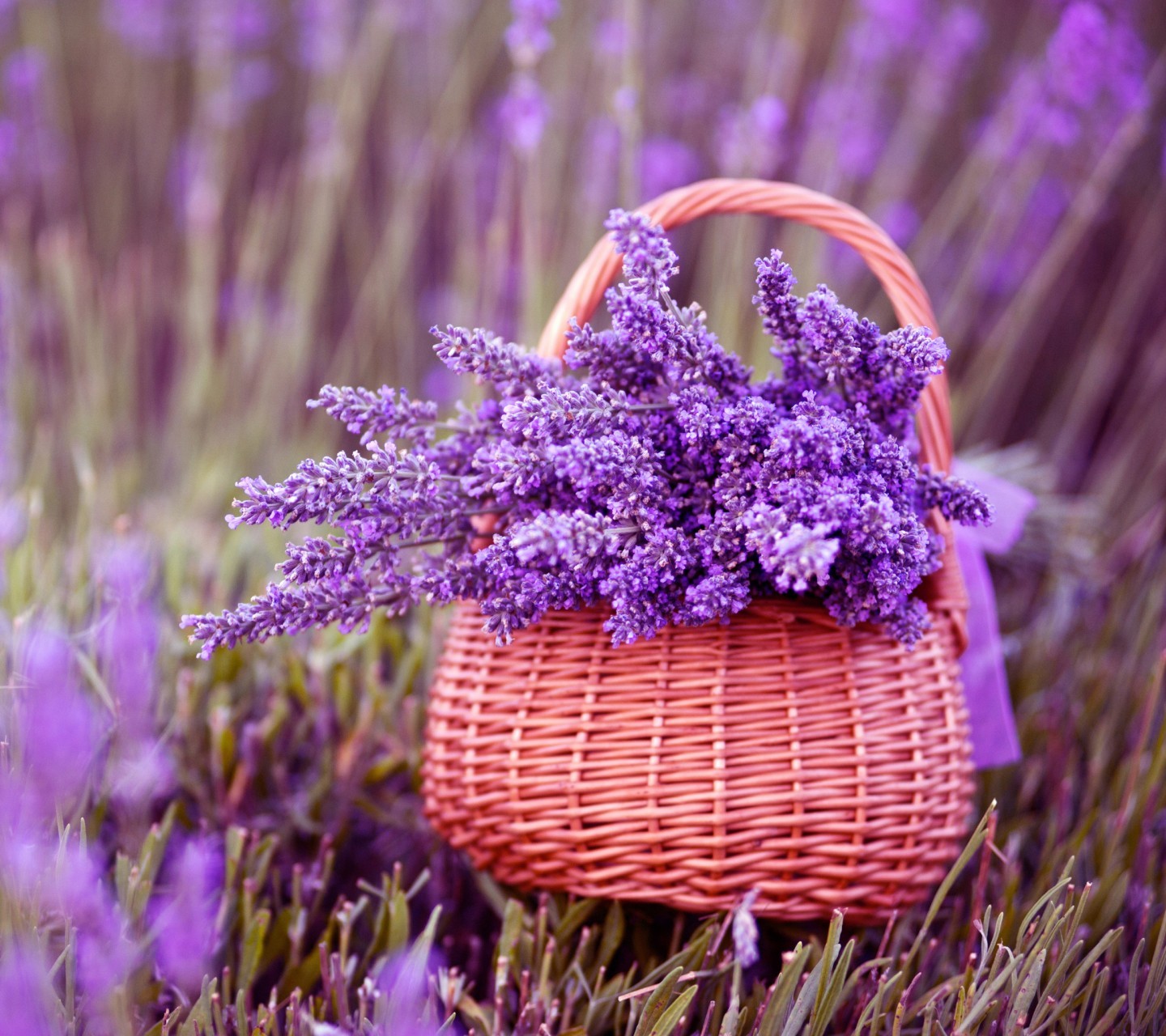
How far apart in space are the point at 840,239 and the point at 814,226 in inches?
1.0

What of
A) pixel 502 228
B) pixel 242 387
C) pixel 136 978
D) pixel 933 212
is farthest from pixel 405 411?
pixel 933 212

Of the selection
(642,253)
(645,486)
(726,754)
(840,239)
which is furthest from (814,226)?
(726,754)

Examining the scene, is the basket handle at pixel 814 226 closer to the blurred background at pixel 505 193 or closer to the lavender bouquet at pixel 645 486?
the lavender bouquet at pixel 645 486

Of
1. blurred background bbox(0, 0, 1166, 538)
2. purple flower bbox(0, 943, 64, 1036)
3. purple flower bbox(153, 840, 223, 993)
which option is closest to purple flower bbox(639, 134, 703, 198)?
blurred background bbox(0, 0, 1166, 538)

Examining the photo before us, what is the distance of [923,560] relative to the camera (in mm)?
708

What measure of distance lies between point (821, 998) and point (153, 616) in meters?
0.80

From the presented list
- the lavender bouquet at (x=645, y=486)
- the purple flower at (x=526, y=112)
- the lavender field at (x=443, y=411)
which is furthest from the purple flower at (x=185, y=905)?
the purple flower at (x=526, y=112)

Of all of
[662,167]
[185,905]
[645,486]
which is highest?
[662,167]

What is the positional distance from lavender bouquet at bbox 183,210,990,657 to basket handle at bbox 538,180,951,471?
0.16ft

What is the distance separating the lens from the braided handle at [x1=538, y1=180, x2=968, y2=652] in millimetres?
833

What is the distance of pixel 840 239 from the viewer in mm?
838

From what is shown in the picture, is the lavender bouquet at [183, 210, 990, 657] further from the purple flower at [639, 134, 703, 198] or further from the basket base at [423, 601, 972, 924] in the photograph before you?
the purple flower at [639, 134, 703, 198]

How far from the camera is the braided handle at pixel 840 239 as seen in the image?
0.83m

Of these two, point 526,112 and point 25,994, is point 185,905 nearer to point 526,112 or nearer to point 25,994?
point 25,994
